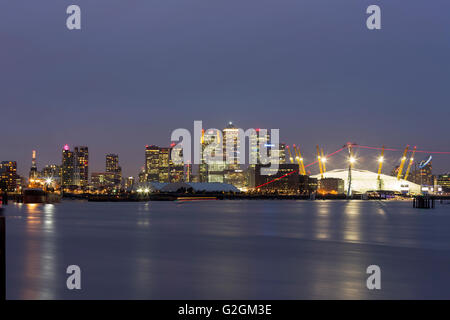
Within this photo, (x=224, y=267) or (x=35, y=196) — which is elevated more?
(x=224, y=267)

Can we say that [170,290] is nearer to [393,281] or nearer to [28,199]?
[393,281]

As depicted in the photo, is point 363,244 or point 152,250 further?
point 363,244

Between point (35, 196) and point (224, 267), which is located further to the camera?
point (35, 196)

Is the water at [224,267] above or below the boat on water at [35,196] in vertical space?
above

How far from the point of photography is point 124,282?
18922 millimetres

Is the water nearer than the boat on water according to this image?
Yes

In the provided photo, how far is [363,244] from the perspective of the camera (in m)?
35.4

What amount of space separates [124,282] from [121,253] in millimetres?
9722

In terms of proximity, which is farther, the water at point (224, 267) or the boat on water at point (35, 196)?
the boat on water at point (35, 196)

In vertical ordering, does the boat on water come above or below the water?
below
